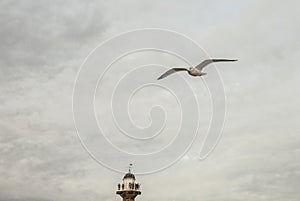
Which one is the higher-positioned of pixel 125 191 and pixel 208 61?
pixel 125 191

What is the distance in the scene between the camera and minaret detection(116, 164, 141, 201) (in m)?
127

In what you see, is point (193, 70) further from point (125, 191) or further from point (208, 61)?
point (125, 191)

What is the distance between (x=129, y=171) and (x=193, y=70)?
94.0 meters

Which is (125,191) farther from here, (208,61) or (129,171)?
(208,61)

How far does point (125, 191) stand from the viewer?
4990 inches

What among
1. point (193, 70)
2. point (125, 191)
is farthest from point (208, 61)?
point (125, 191)

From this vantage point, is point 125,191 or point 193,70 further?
point 125,191

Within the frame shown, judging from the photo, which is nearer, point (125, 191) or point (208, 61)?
point (208, 61)

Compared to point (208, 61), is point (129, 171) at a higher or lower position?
higher

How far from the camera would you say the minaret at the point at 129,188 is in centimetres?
12675

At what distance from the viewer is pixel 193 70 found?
39281 millimetres

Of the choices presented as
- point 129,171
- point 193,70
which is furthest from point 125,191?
point 193,70

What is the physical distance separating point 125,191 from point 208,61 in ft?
305

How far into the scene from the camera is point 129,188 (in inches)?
4995
